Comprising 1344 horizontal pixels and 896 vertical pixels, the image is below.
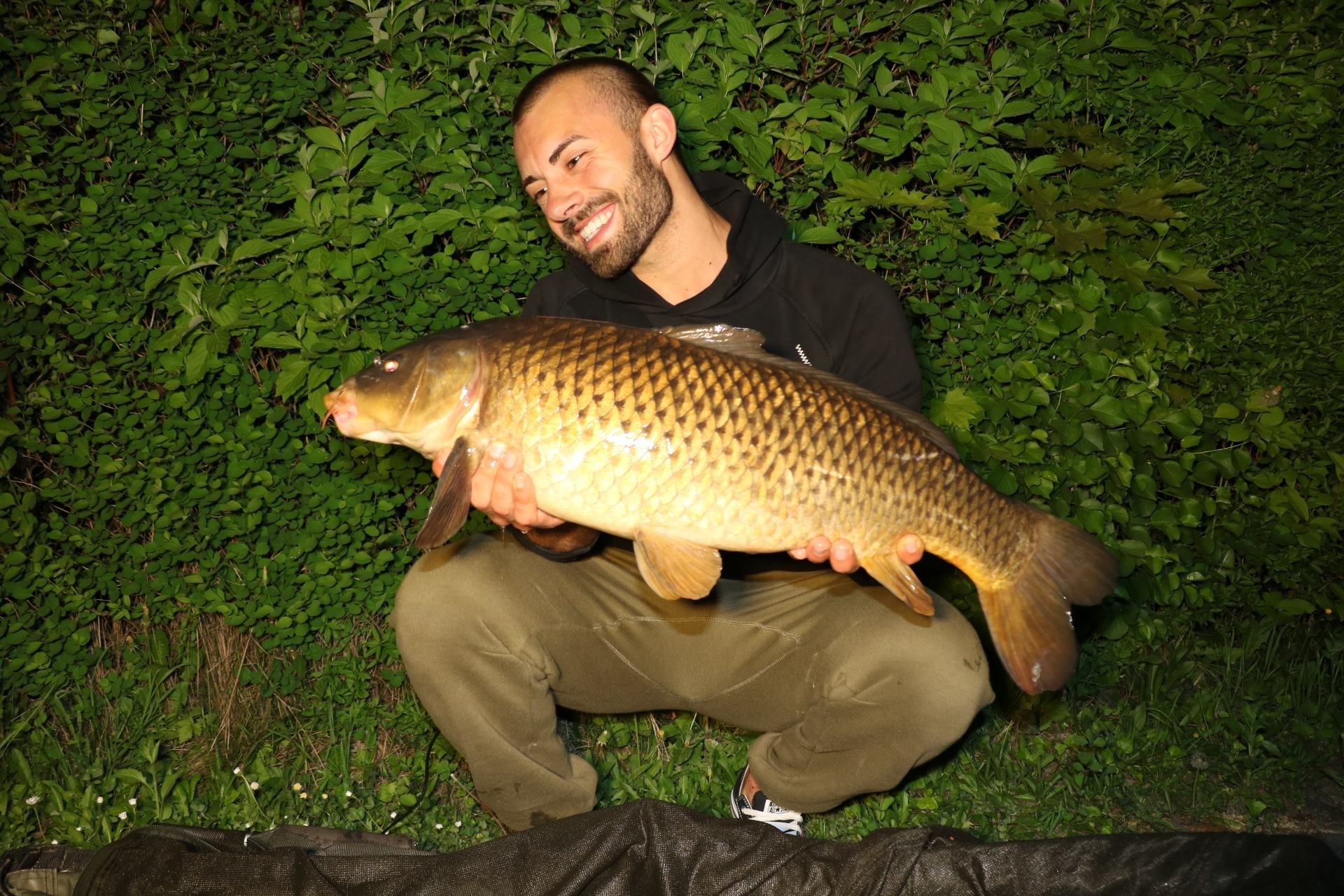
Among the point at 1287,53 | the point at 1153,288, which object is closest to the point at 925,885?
the point at 1153,288

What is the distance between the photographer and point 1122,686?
10.0 feet

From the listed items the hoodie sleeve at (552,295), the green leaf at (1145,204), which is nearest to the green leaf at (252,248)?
the hoodie sleeve at (552,295)

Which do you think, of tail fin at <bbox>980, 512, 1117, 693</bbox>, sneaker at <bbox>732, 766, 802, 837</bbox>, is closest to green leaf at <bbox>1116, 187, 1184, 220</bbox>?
tail fin at <bbox>980, 512, 1117, 693</bbox>

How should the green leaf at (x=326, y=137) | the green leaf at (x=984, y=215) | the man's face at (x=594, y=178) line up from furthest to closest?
the green leaf at (x=984, y=215) < the green leaf at (x=326, y=137) < the man's face at (x=594, y=178)

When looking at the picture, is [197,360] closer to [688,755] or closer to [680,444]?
[680,444]

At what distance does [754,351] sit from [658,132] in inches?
28.6

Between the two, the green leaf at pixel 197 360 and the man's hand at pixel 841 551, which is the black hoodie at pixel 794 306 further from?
the green leaf at pixel 197 360

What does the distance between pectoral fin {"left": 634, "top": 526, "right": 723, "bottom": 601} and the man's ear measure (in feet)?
3.15

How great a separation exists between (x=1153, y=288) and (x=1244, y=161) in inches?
16.3

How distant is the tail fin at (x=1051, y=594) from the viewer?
2.07m

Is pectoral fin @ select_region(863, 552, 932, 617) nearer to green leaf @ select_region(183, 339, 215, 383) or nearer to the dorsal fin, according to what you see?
the dorsal fin

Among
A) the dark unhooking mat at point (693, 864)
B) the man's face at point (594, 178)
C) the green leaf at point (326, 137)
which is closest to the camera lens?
the dark unhooking mat at point (693, 864)

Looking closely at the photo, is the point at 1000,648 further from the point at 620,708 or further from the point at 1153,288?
the point at 1153,288

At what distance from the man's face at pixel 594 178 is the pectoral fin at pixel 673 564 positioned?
0.75 meters
